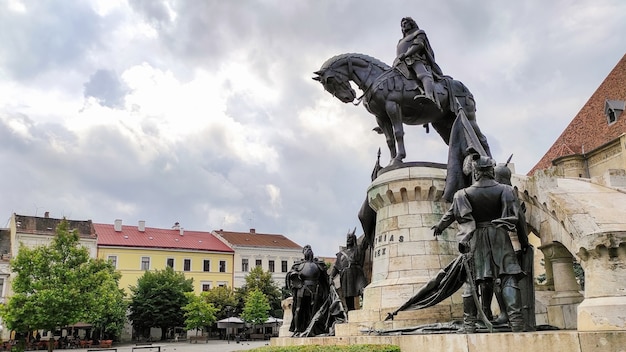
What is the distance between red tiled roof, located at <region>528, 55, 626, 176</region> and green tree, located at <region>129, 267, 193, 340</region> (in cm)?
3040

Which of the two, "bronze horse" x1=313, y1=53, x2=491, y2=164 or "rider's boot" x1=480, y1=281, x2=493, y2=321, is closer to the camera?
"rider's boot" x1=480, y1=281, x2=493, y2=321

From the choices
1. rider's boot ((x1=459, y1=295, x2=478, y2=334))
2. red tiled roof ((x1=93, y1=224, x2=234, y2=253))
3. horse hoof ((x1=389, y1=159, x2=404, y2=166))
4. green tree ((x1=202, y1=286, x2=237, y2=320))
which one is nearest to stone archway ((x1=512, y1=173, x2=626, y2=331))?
rider's boot ((x1=459, y1=295, x2=478, y2=334))

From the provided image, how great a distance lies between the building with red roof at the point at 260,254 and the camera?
188 ft

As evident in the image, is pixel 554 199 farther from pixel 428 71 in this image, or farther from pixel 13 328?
pixel 13 328

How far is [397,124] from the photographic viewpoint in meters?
11.8

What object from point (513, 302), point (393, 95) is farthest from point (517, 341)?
point (393, 95)

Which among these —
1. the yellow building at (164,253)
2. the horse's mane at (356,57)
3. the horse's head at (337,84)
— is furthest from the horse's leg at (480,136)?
the yellow building at (164,253)

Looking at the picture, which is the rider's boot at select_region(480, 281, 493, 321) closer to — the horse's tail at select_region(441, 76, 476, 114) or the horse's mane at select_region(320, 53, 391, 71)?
the horse's tail at select_region(441, 76, 476, 114)

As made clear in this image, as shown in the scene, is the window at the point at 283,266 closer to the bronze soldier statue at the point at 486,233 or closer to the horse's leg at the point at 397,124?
the horse's leg at the point at 397,124

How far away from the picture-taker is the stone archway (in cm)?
645

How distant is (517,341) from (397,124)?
6.67 metres

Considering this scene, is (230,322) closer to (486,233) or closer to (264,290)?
(264,290)

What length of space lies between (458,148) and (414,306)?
302 centimetres

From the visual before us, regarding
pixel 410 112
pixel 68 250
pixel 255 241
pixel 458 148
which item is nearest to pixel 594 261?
pixel 458 148
